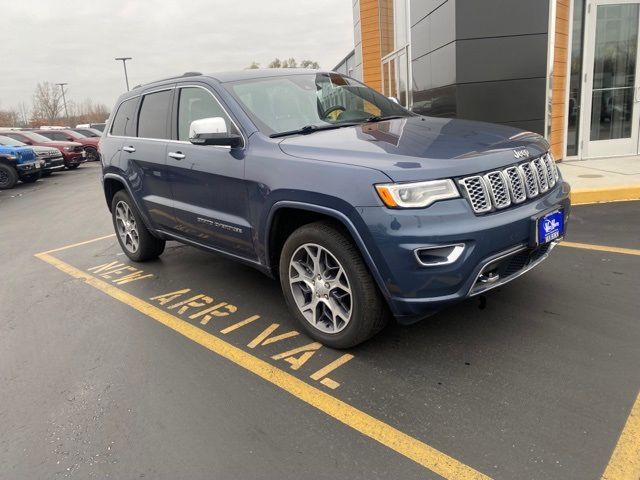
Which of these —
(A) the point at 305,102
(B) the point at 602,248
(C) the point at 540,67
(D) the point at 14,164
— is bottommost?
(B) the point at 602,248

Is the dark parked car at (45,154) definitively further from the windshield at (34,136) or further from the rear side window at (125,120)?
the rear side window at (125,120)

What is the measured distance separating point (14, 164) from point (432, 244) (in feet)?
53.5

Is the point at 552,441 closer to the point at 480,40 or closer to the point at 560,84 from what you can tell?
the point at 480,40

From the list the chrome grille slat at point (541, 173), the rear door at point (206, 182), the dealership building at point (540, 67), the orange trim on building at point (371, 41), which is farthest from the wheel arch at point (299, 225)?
the orange trim on building at point (371, 41)

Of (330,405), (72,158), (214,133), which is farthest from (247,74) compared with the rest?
(72,158)

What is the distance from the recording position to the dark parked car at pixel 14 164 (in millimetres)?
15477

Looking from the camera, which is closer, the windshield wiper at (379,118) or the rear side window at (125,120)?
the windshield wiper at (379,118)

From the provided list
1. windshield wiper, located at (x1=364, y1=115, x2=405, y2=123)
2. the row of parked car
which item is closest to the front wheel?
the row of parked car

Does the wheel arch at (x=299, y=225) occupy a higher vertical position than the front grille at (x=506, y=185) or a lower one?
lower

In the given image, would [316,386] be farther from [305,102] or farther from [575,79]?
[575,79]

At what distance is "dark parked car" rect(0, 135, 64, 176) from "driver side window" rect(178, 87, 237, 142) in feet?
47.9

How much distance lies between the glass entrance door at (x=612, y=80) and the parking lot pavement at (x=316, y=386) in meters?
6.25

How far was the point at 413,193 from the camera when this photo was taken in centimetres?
282

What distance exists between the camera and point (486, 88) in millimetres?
9148
